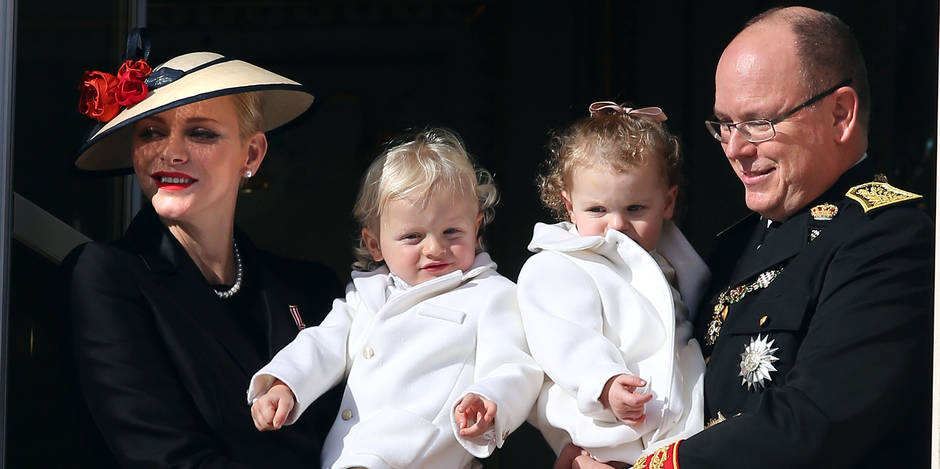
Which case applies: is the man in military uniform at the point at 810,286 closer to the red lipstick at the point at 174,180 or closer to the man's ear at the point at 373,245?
the man's ear at the point at 373,245

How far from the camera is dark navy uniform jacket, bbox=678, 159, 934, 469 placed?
9.33 ft

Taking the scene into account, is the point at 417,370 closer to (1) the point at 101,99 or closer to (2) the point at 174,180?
(2) the point at 174,180

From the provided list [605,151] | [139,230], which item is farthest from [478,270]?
[139,230]

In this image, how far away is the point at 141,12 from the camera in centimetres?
431

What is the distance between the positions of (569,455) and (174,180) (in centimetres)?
128

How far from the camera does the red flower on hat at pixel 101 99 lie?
3.53 meters

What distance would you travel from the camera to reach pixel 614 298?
3.32 meters

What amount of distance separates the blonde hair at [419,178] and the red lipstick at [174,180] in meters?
0.50

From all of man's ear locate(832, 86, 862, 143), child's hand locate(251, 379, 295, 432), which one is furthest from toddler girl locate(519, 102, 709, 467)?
child's hand locate(251, 379, 295, 432)

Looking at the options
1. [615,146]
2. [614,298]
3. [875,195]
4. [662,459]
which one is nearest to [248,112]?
[615,146]

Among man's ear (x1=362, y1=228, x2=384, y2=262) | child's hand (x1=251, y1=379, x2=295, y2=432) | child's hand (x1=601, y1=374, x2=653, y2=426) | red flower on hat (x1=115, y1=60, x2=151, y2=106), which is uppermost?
Answer: red flower on hat (x1=115, y1=60, x2=151, y2=106)

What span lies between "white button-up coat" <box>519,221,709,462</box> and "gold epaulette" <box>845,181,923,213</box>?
52 centimetres

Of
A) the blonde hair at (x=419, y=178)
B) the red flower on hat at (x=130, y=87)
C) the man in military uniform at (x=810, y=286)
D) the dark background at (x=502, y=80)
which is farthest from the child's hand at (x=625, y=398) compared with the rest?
the dark background at (x=502, y=80)

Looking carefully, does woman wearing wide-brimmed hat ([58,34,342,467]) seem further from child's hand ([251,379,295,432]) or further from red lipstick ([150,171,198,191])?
child's hand ([251,379,295,432])
